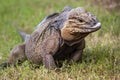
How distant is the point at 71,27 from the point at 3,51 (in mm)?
2471

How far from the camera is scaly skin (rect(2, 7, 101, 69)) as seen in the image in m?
7.00

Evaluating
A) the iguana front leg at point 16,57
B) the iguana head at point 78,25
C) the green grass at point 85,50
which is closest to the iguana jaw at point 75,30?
the iguana head at point 78,25

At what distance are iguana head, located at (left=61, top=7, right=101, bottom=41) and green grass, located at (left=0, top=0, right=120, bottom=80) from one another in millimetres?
571

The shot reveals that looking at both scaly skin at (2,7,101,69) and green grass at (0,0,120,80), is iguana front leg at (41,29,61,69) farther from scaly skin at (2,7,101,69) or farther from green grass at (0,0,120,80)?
green grass at (0,0,120,80)

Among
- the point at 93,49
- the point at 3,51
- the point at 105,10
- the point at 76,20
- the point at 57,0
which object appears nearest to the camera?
the point at 76,20

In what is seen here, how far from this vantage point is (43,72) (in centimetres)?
717

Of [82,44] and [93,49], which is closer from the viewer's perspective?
[82,44]

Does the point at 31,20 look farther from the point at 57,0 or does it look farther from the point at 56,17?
the point at 56,17

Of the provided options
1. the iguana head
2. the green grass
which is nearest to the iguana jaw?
the iguana head

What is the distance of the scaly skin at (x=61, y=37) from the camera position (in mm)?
6996

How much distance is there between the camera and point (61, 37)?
7320 millimetres

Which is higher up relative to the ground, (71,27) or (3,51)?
(71,27)

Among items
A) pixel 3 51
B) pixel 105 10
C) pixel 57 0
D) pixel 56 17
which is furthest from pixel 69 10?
pixel 57 0

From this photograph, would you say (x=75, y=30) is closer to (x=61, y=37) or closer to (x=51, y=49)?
(x=61, y=37)
